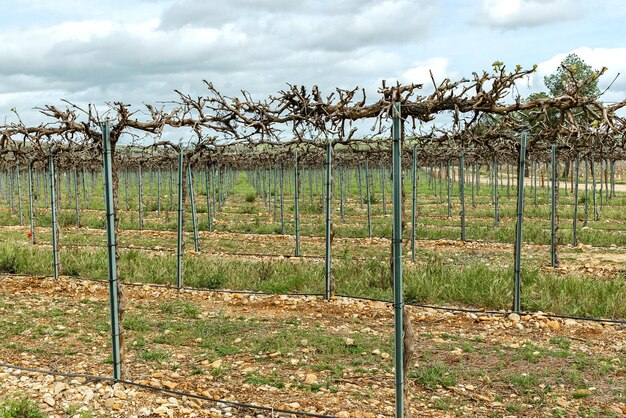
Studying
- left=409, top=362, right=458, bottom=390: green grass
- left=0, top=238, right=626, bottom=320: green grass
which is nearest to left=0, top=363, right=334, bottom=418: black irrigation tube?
left=409, top=362, right=458, bottom=390: green grass

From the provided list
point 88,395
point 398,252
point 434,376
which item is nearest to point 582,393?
point 434,376

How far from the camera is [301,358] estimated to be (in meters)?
6.48

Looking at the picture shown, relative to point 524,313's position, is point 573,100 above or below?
above

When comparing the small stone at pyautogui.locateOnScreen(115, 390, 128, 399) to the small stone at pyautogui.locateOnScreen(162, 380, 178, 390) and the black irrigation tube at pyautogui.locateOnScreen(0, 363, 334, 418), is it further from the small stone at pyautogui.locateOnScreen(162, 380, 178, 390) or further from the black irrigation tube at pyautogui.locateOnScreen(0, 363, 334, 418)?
the small stone at pyautogui.locateOnScreen(162, 380, 178, 390)

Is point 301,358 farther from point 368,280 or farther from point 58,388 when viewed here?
point 368,280

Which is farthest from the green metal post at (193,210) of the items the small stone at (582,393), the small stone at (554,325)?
the small stone at (582,393)

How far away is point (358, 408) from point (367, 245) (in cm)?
1038

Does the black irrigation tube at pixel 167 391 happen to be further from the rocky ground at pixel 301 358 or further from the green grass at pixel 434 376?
the green grass at pixel 434 376

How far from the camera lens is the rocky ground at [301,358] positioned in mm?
5215

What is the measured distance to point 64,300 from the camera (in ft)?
30.3

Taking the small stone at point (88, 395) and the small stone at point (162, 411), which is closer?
the small stone at point (162, 411)

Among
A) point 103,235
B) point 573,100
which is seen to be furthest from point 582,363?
point 103,235

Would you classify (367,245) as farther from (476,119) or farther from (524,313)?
(476,119)

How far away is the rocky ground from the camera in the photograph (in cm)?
521
